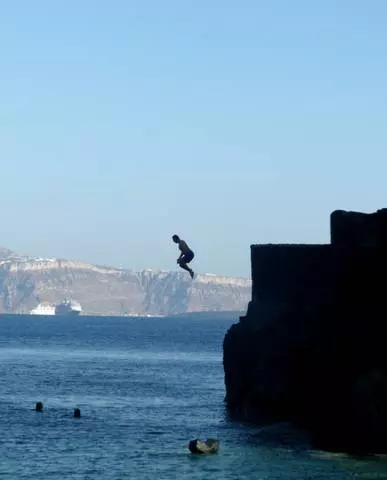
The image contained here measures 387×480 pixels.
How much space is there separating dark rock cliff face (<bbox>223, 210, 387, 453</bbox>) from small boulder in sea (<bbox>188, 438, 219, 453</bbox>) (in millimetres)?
4066

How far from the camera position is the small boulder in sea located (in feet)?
173

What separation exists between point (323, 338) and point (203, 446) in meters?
7.23

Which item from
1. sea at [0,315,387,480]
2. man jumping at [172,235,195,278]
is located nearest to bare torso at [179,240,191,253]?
man jumping at [172,235,195,278]

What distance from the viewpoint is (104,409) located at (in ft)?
245

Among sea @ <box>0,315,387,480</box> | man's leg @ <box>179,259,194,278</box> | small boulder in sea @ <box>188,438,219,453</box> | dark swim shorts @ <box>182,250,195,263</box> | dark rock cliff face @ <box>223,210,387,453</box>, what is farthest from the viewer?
small boulder in sea @ <box>188,438,219,453</box>

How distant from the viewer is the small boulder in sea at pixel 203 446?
5275 cm

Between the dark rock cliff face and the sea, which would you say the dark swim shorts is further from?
the dark rock cliff face

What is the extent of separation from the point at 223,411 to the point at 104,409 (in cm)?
652

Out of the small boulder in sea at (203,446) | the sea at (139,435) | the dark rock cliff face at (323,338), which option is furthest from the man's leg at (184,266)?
the small boulder in sea at (203,446)

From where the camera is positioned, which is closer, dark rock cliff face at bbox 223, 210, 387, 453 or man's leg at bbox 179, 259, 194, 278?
man's leg at bbox 179, 259, 194, 278

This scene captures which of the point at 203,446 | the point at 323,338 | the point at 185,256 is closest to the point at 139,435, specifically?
the point at 203,446

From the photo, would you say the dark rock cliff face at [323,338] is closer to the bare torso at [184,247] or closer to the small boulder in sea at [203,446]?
the small boulder in sea at [203,446]

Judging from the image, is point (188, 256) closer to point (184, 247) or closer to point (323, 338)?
point (184, 247)

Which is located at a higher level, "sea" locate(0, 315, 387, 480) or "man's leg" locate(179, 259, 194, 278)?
"man's leg" locate(179, 259, 194, 278)
